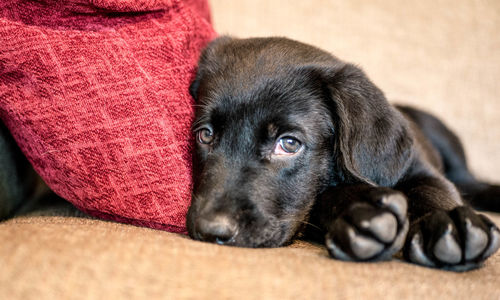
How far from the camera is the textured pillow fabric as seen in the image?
1.55 metres

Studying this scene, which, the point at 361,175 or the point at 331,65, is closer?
the point at 361,175

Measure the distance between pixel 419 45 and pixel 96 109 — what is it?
98.1 inches

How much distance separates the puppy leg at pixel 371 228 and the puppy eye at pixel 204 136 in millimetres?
692

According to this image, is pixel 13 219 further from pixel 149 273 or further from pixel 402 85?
pixel 402 85

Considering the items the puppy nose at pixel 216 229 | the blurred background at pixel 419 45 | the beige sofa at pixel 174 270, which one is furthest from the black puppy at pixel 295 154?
the blurred background at pixel 419 45

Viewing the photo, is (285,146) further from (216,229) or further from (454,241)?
(454,241)

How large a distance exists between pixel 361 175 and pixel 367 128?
19 cm

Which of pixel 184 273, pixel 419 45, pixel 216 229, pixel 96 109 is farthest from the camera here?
pixel 419 45

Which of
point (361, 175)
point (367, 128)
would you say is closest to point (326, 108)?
point (367, 128)

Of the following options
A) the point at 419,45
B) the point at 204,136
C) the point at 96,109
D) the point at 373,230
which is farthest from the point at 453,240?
the point at 419,45

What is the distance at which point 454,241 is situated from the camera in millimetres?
1275

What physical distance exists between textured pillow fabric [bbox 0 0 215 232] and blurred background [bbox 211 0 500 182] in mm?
1676

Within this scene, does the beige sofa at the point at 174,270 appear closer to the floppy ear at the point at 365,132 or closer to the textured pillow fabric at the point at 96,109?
the textured pillow fabric at the point at 96,109

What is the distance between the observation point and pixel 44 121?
5.08 feet
